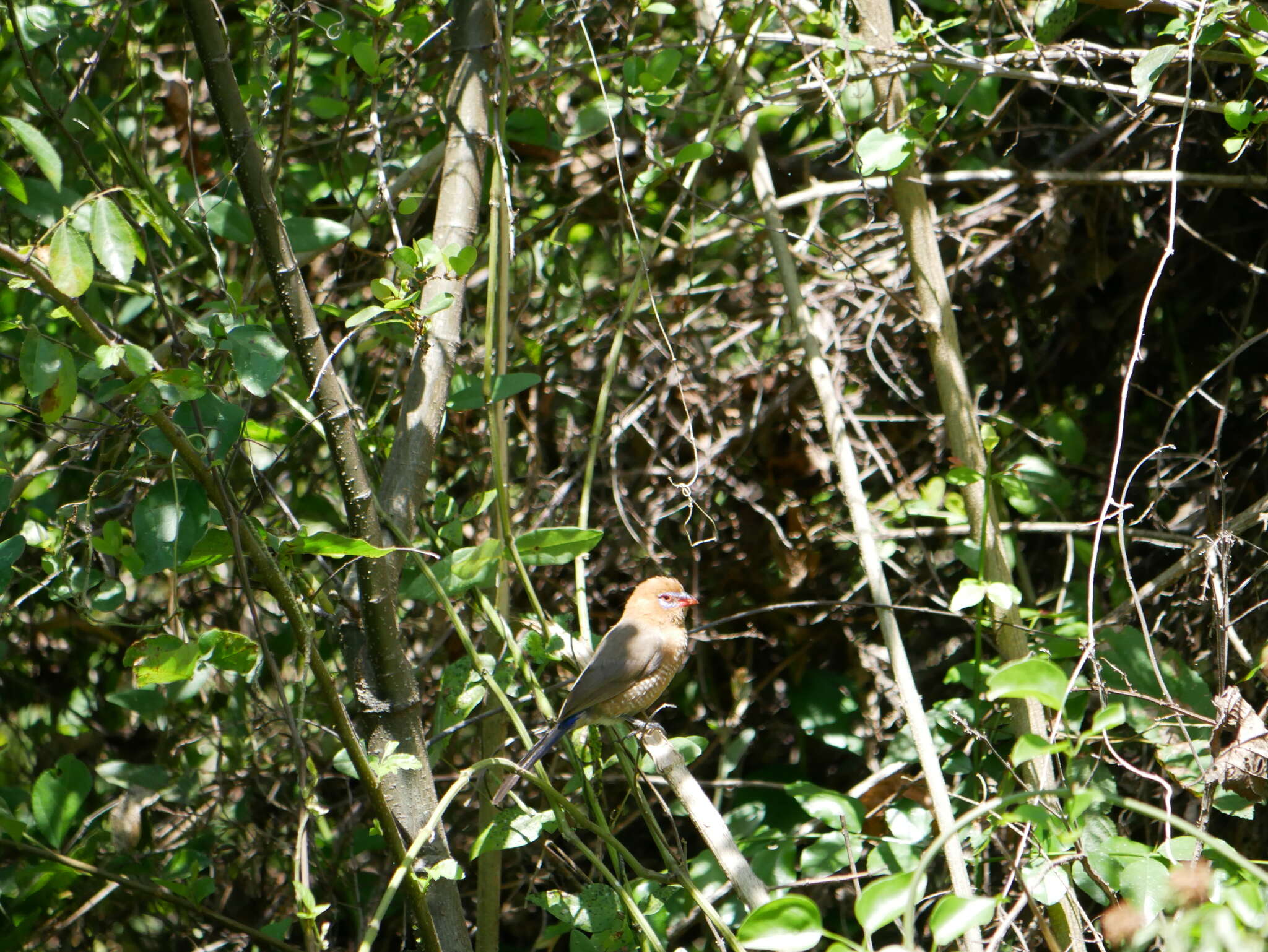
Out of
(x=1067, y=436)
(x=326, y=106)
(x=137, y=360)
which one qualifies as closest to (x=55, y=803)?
(x=137, y=360)

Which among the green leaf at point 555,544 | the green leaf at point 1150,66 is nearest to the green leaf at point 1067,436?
the green leaf at point 1150,66

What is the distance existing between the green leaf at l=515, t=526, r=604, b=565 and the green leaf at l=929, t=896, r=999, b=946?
4.47ft

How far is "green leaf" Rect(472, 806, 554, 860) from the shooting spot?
232cm

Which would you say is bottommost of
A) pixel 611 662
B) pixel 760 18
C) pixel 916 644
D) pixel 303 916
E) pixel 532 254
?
pixel 916 644

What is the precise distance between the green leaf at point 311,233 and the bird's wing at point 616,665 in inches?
50.3

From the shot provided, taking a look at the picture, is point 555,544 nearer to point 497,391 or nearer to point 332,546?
point 497,391

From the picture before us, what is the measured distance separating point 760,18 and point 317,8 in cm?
122

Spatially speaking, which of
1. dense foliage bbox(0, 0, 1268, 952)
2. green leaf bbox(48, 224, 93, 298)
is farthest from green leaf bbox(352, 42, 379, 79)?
green leaf bbox(48, 224, 93, 298)

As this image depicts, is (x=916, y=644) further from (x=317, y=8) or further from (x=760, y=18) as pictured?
(x=317, y=8)

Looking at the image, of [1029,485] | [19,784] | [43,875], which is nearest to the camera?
[43,875]

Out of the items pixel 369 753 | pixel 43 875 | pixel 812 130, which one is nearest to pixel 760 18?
pixel 812 130

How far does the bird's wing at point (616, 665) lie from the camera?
293cm

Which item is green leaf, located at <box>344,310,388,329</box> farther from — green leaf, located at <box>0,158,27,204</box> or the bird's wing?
the bird's wing

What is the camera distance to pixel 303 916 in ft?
6.58
